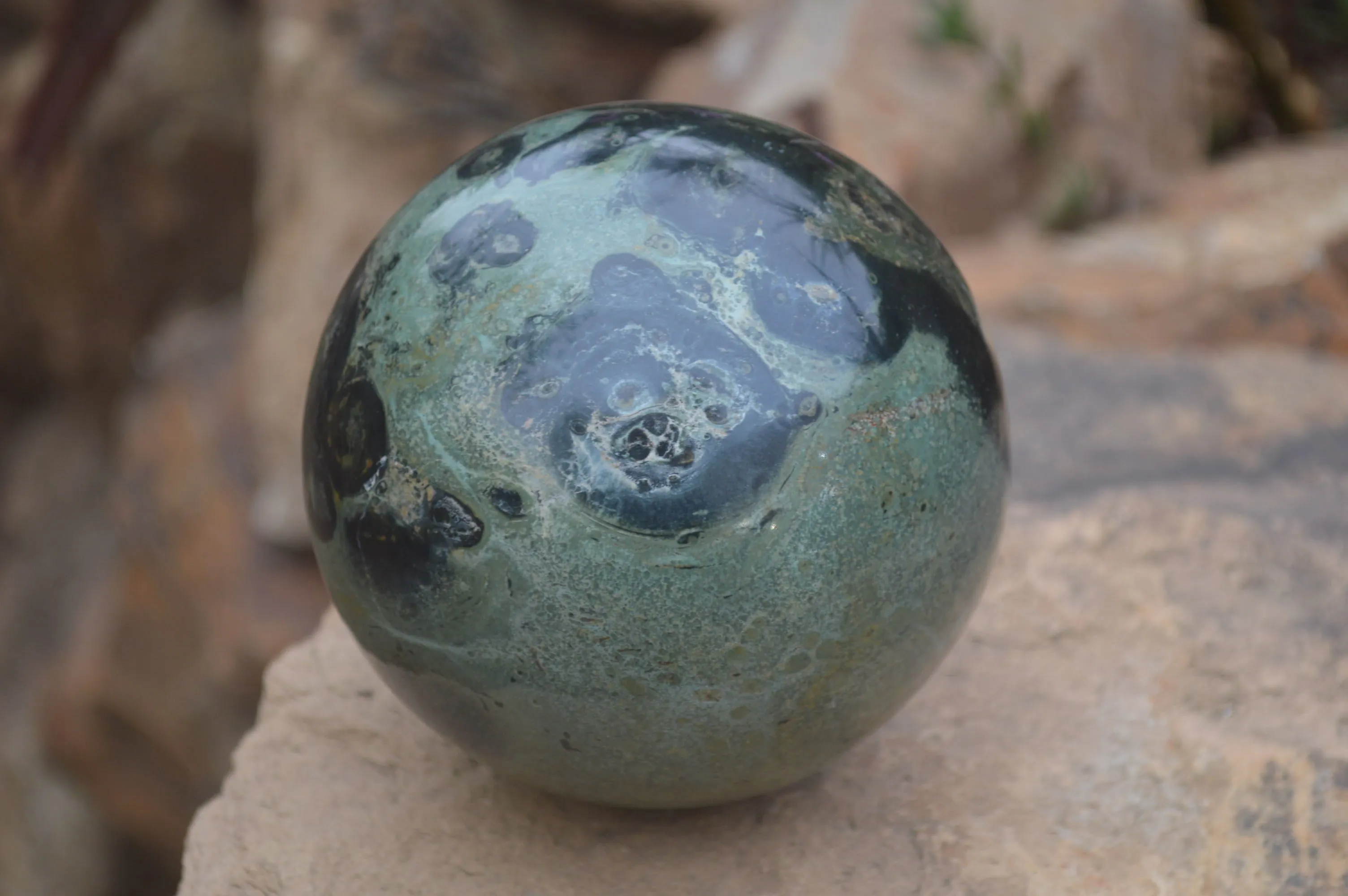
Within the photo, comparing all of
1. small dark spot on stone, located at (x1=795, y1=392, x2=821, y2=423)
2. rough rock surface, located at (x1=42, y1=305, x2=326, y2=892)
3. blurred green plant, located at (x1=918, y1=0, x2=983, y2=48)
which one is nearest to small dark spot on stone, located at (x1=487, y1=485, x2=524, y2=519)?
small dark spot on stone, located at (x1=795, y1=392, x2=821, y2=423)

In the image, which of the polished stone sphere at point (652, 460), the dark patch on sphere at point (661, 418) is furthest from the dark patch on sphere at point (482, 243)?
the dark patch on sphere at point (661, 418)

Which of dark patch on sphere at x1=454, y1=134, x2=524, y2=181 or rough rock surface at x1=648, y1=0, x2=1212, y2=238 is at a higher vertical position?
dark patch on sphere at x1=454, y1=134, x2=524, y2=181

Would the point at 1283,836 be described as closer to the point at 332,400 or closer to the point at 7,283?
the point at 332,400

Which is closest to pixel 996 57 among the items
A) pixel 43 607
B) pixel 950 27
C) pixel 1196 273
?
pixel 950 27

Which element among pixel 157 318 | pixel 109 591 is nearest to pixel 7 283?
pixel 157 318

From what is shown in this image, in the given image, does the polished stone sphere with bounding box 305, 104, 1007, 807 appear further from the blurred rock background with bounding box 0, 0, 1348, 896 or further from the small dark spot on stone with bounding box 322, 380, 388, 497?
the blurred rock background with bounding box 0, 0, 1348, 896

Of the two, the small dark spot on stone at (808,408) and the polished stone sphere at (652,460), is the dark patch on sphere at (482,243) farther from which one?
the small dark spot on stone at (808,408)
